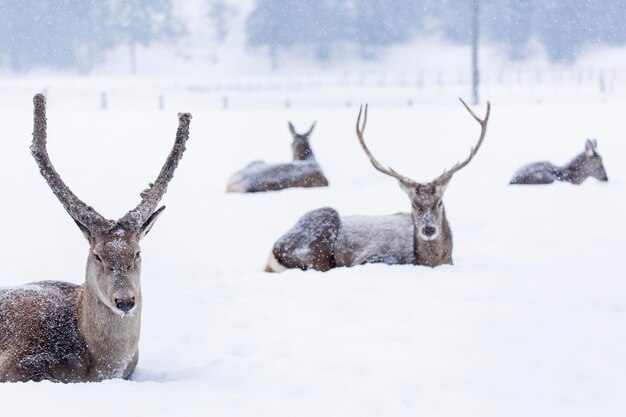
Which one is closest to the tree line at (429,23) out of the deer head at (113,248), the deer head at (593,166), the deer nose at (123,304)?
the deer head at (593,166)

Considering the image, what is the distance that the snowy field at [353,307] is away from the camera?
5.23 m

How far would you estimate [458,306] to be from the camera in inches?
298

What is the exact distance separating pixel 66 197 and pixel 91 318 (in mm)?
696

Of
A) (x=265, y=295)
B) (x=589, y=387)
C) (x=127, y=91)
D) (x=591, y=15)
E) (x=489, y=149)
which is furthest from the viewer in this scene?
(x=591, y=15)

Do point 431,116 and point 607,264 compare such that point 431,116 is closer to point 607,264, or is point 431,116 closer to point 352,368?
point 607,264

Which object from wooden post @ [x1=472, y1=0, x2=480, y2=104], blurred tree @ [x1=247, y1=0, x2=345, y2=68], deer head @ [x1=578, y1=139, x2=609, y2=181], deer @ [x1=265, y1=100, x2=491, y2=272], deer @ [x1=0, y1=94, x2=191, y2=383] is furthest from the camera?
blurred tree @ [x1=247, y1=0, x2=345, y2=68]

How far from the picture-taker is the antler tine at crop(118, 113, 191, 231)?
5473 millimetres

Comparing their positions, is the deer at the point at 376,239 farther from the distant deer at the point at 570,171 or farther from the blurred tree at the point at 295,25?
the blurred tree at the point at 295,25

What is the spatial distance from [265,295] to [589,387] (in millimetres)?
3424

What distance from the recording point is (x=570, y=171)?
1850cm

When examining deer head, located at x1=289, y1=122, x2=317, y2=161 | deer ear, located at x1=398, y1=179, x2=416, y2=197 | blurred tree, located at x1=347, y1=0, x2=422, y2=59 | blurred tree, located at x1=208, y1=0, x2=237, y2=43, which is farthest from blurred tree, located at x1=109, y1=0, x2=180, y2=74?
deer ear, located at x1=398, y1=179, x2=416, y2=197

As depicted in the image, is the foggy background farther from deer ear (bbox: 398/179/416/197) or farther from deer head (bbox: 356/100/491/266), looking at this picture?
deer head (bbox: 356/100/491/266)

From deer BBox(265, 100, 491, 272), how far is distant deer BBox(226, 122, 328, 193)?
22.6ft

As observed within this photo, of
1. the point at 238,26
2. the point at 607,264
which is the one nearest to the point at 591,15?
the point at 238,26
